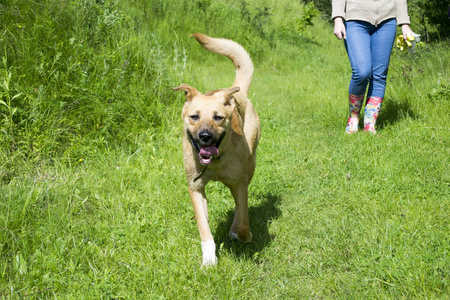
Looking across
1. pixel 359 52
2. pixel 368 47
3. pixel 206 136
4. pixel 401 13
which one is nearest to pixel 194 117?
pixel 206 136

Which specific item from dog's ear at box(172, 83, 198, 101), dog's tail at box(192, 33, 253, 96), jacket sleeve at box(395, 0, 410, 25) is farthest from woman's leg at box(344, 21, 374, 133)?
dog's ear at box(172, 83, 198, 101)

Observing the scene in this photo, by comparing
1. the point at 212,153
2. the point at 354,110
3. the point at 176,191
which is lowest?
the point at 176,191

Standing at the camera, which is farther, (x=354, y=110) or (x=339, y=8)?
(x=354, y=110)

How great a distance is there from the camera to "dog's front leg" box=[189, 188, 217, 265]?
2848 millimetres

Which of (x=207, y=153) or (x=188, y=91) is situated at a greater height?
(x=188, y=91)

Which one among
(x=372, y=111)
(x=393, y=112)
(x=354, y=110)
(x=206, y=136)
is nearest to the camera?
(x=206, y=136)

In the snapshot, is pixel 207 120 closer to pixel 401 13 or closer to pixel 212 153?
pixel 212 153

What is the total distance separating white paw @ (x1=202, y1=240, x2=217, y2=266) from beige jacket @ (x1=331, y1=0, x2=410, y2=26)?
11.6 feet

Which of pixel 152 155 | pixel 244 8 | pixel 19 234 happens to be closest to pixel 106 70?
pixel 152 155

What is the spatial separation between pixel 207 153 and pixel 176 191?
1.27 m

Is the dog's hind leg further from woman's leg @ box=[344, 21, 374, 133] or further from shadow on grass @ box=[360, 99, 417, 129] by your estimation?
shadow on grass @ box=[360, 99, 417, 129]

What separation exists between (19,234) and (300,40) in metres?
13.1

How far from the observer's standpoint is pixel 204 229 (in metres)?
2.92

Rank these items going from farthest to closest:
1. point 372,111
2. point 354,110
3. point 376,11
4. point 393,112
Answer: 1. point 393,112
2. point 354,110
3. point 372,111
4. point 376,11
